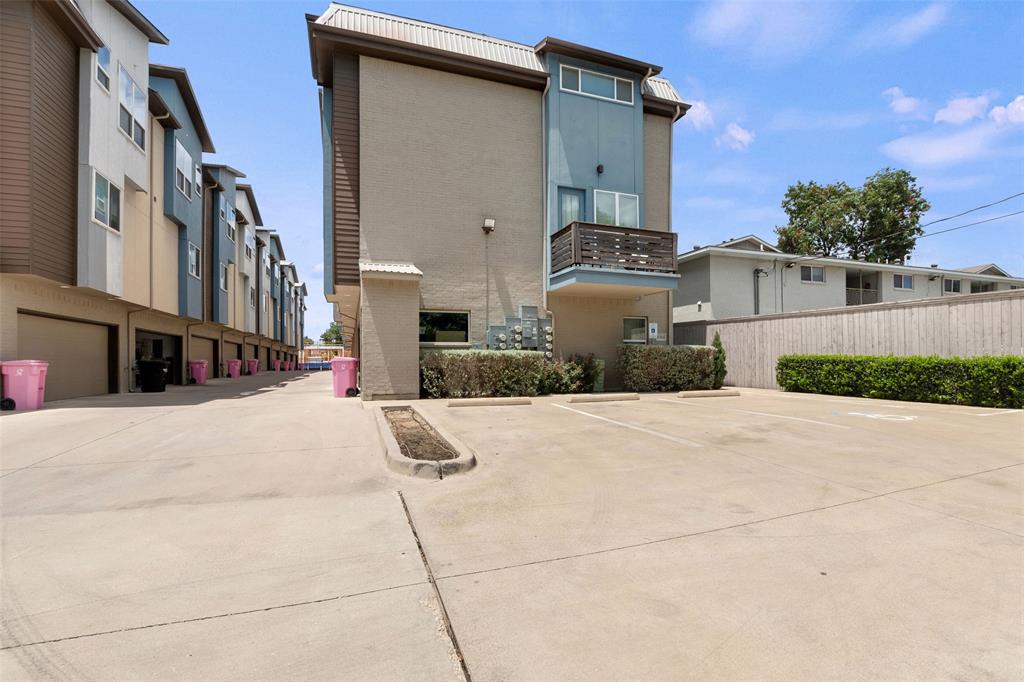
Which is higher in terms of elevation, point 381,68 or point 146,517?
point 381,68

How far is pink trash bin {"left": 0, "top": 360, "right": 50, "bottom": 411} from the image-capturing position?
9.98 metres

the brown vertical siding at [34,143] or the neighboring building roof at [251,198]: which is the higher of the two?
the neighboring building roof at [251,198]

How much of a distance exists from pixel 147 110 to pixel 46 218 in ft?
21.3

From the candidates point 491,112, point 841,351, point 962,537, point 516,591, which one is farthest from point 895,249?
point 516,591

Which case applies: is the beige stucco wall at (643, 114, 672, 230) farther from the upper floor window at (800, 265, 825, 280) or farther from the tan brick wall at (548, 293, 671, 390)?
the upper floor window at (800, 265, 825, 280)

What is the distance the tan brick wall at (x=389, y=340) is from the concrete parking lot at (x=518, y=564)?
215 inches

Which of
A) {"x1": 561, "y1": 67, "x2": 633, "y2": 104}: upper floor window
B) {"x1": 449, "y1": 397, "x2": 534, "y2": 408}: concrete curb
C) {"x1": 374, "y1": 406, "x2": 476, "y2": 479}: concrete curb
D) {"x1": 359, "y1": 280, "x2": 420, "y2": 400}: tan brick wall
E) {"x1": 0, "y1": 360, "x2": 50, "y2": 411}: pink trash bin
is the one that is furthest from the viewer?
{"x1": 561, "y1": 67, "x2": 633, "y2": 104}: upper floor window

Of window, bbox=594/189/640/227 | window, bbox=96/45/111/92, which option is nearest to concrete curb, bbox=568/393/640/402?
window, bbox=594/189/640/227

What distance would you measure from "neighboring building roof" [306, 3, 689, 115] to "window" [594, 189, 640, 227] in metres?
3.98

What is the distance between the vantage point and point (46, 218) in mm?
10852

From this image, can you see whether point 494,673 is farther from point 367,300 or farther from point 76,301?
point 76,301

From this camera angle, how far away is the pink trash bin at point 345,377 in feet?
43.3

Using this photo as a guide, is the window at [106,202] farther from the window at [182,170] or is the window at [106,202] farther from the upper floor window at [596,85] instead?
the upper floor window at [596,85]

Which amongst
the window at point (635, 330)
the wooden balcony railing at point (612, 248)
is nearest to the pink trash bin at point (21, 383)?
the wooden balcony railing at point (612, 248)
